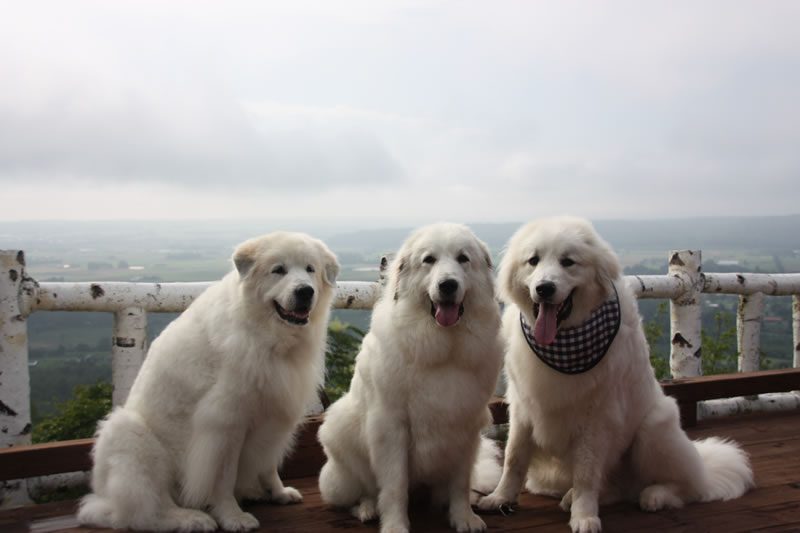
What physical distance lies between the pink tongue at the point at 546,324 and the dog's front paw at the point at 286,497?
1.57m

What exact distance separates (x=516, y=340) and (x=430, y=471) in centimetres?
81

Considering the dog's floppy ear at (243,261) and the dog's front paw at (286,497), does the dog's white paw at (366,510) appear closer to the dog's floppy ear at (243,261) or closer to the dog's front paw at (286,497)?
the dog's front paw at (286,497)

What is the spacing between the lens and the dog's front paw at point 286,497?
3422mm

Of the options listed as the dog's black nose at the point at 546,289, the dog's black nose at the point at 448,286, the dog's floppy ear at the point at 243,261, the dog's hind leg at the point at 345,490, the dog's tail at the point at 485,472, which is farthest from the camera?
the dog's tail at the point at 485,472

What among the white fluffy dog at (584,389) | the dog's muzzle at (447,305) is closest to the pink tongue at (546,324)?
the white fluffy dog at (584,389)

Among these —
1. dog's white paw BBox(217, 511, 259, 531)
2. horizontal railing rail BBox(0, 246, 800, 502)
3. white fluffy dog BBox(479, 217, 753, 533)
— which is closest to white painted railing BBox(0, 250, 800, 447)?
horizontal railing rail BBox(0, 246, 800, 502)

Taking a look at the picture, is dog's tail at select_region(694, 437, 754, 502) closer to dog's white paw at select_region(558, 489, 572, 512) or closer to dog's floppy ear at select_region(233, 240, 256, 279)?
dog's white paw at select_region(558, 489, 572, 512)

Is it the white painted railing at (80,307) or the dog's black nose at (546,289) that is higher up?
the dog's black nose at (546,289)

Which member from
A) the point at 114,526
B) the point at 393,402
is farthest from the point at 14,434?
the point at 393,402

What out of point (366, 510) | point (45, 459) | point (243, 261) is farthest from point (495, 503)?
point (45, 459)

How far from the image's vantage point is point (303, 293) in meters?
2.95

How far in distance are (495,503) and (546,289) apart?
121 centimetres

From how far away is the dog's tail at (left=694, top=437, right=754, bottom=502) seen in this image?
3433mm

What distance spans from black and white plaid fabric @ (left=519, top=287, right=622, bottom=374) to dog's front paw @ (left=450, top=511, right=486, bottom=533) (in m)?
0.81
